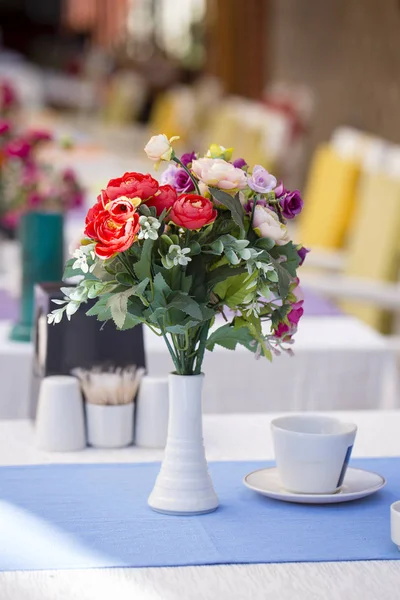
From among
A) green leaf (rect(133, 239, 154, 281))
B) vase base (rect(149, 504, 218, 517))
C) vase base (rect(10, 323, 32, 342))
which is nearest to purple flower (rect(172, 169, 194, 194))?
green leaf (rect(133, 239, 154, 281))

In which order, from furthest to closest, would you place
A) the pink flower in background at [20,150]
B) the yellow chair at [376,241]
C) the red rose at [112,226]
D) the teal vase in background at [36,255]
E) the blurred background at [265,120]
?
the yellow chair at [376,241] < the blurred background at [265,120] < the pink flower in background at [20,150] < the teal vase in background at [36,255] < the red rose at [112,226]

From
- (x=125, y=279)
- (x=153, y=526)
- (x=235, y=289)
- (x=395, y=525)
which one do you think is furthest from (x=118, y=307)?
(x=395, y=525)

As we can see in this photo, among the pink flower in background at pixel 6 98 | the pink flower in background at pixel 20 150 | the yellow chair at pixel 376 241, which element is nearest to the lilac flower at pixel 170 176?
the pink flower in background at pixel 20 150

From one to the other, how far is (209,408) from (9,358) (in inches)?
15.3

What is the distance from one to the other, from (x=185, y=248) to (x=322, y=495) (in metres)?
0.35

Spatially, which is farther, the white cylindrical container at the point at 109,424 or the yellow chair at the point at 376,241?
the yellow chair at the point at 376,241

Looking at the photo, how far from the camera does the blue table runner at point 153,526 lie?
1307 mm

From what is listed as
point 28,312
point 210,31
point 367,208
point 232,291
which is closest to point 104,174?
point 367,208

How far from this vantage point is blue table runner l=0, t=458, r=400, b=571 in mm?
1307

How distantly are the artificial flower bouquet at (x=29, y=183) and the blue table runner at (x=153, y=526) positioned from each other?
1.28m

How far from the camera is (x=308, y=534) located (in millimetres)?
1376

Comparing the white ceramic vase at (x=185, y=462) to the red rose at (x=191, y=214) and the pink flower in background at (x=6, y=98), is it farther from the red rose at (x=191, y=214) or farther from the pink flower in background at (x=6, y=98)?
the pink flower in background at (x=6, y=98)

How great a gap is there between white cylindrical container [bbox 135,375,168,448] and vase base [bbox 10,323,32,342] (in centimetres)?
68

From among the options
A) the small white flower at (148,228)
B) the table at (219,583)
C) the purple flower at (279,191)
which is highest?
the purple flower at (279,191)
